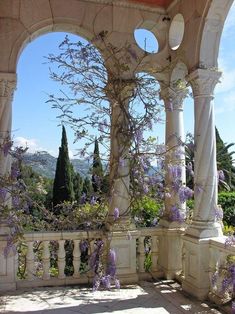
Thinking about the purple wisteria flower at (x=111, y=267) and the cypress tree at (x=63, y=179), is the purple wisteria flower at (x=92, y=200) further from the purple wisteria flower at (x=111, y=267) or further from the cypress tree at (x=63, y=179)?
the cypress tree at (x=63, y=179)

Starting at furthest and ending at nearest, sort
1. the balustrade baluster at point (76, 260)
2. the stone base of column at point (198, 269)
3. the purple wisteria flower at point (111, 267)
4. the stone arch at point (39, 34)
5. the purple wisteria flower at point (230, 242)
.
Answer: the balustrade baluster at point (76, 260) → the stone arch at point (39, 34) → the stone base of column at point (198, 269) → the purple wisteria flower at point (230, 242) → the purple wisteria flower at point (111, 267)

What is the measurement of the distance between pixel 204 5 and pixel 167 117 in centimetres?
185

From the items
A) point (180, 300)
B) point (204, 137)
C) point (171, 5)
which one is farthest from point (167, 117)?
point (180, 300)

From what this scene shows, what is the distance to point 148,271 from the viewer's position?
6.18 metres

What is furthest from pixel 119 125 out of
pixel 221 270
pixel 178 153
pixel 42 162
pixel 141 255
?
pixel 141 255

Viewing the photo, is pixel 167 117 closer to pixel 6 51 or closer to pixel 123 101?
pixel 123 101

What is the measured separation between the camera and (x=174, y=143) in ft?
20.6

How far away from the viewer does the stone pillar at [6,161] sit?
211 inches

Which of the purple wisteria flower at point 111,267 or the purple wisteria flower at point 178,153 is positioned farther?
the purple wisteria flower at point 178,153

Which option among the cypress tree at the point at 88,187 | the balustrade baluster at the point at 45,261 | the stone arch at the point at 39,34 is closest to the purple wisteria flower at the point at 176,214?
the cypress tree at the point at 88,187

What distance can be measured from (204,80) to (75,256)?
10.2 ft

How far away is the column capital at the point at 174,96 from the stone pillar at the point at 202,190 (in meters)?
0.50

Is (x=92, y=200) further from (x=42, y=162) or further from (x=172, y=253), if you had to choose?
(x=172, y=253)

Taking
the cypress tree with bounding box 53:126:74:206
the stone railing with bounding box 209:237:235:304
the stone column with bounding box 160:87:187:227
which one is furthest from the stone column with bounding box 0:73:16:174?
the cypress tree with bounding box 53:126:74:206
